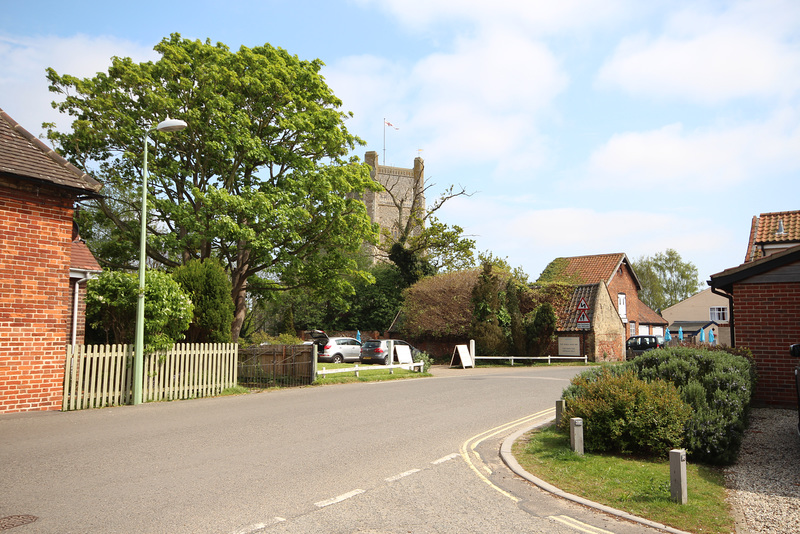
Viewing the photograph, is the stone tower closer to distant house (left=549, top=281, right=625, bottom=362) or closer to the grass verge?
distant house (left=549, top=281, right=625, bottom=362)

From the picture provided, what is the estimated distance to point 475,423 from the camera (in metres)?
11.1

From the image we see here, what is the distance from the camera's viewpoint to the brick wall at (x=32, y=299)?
37.5 ft

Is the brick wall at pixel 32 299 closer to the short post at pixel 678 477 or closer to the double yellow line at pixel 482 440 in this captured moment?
the double yellow line at pixel 482 440

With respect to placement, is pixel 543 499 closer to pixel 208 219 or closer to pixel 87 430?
pixel 87 430

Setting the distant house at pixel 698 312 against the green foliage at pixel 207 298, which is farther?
the distant house at pixel 698 312

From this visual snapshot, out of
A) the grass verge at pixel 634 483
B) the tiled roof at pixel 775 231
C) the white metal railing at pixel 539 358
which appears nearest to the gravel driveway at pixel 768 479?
the grass verge at pixel 634 483

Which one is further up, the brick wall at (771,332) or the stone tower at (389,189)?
the stone tower at (389,189)

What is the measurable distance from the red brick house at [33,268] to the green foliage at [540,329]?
26.3 metres

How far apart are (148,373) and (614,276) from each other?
35.4 m

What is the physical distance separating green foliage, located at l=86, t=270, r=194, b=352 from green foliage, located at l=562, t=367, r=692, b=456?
1003 centimetres

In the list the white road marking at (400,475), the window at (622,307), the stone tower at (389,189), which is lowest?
the white road marking at (400,475)

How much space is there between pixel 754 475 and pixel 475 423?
4869 millimetres

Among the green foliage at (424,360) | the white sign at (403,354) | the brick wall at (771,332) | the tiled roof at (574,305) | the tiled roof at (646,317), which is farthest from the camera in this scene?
the tiled roof at (646,317)

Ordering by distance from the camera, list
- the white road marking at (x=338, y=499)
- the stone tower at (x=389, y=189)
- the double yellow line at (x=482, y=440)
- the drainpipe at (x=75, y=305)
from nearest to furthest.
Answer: the white road marking at (x=338, y=499) < the double yellow line at (x=482, y=440) < the drainpipe at (x=75, y=305) < the stone tower at (x=389, y=189)
